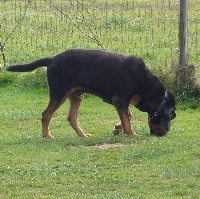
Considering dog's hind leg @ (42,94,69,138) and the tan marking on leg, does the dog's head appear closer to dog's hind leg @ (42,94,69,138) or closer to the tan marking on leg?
the tan marking on leg

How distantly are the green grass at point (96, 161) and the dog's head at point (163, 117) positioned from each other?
152 millimetres

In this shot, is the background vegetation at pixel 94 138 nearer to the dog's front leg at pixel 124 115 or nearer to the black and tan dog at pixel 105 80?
Result: the dog's front leg at pixel 124 115

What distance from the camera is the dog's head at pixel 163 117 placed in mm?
11578

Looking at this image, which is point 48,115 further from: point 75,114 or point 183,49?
point 183,49

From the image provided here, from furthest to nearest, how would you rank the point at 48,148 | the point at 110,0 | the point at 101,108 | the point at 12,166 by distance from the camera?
1. the point at 110,0
2. the point at 101,108
3. the point at 48,148
4. the point at 12,166

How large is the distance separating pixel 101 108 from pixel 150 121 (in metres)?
2.88

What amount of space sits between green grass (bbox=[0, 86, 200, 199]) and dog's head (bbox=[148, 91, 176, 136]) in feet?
0.50

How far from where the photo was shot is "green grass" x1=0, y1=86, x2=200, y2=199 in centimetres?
821

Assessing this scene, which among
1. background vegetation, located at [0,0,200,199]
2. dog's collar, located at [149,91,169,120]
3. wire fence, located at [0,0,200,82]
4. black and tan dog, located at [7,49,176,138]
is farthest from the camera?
wire fence, located at [0,0,200,82]

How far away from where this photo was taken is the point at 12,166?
934cm

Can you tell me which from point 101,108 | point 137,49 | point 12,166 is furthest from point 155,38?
point 12,166

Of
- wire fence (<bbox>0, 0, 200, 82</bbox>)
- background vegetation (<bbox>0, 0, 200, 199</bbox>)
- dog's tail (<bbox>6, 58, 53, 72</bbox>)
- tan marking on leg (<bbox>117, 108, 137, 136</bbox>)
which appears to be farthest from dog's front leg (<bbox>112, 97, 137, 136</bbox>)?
wire fence (<bbox>0, 0, 200, 82</bbox>)

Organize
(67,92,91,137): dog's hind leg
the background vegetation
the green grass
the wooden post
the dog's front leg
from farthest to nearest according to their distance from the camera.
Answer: the wooden post < (67,92,91,137): dog's hind leg < the dog's front leg < the background vegetation < the green grass

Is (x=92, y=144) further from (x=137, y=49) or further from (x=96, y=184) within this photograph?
(x=137, y=49)
